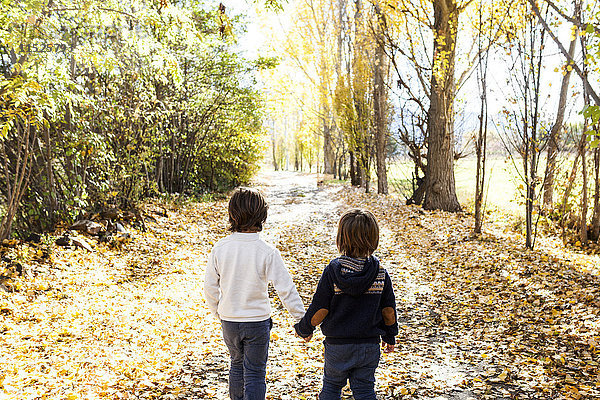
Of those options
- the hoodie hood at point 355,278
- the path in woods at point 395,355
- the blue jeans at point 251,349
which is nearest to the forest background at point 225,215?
the path in woods at point 395,355

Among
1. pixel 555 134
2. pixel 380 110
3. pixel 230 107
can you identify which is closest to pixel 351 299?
pixel 555 134

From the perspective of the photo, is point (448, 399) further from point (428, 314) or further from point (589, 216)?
point (589, 216)

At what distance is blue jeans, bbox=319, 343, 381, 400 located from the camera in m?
2.65

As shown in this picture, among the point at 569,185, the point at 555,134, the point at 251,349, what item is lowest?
the point at 251,349

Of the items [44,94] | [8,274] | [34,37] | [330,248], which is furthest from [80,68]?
[330,248]

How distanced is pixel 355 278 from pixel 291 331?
2.96 m

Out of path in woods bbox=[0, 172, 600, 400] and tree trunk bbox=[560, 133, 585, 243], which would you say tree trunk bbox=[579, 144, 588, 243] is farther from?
path in woods bbox=[0, 172, 600, 400]

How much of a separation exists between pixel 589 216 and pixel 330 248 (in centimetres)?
490

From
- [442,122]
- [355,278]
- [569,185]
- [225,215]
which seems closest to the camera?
[355,278]

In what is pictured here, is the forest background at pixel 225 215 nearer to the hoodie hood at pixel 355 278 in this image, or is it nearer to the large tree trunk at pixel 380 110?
the large tree trunk at pixel 380 110

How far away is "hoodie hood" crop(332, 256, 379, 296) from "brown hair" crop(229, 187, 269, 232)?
1.98 ft

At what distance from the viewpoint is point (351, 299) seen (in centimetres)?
263

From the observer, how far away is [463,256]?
8062 mm

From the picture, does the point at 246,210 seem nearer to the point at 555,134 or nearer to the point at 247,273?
the point at 247,273
